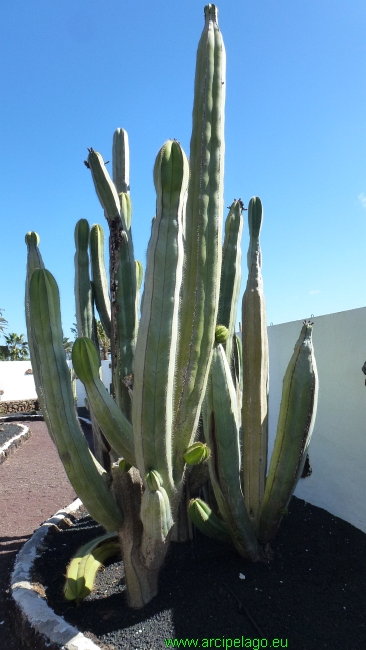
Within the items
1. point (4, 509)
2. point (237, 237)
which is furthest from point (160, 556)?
point (4, 509)

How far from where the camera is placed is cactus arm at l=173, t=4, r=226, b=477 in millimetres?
2580

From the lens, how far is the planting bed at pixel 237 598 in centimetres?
243

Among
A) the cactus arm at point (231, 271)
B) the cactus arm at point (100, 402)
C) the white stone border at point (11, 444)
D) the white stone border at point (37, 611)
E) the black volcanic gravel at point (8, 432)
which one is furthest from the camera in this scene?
the black volcanic gravel at point (8, 432)

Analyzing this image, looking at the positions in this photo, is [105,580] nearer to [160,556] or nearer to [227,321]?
[160,556]

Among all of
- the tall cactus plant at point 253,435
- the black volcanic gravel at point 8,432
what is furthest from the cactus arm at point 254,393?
the black volcanic gravel at point 8,432

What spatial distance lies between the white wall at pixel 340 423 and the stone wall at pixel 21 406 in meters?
15.7

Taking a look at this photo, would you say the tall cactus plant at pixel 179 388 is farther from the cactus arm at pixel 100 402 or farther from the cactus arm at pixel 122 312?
the cactus arm at pixel 122 312

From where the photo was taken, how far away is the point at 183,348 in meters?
2.61

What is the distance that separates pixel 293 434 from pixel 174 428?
88 cm

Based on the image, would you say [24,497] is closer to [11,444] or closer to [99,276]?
[11,444]

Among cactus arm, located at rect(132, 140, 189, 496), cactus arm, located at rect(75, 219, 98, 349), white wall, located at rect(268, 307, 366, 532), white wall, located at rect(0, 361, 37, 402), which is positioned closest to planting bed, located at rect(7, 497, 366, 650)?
white wall, located at rect(268, 307, 366, 532)

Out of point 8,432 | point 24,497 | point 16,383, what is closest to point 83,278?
point 24,497

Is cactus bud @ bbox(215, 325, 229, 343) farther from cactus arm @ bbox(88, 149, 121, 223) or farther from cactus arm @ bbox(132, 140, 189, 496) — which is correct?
cactus arm @ bbox(88, 149, 121, 223)

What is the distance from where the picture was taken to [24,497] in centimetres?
655
